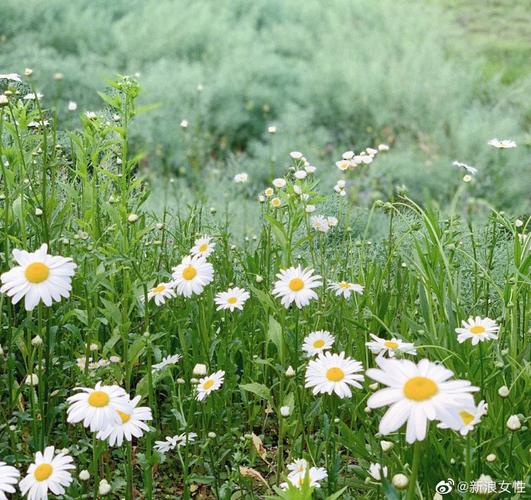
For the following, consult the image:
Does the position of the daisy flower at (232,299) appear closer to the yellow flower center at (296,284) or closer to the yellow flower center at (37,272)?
the yellow flower center at (296,284)

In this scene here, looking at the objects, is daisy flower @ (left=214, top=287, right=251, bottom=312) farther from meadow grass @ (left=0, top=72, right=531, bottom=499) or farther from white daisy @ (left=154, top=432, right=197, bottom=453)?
white daisy @ (left=154, top=432, right=197, bottom=453)

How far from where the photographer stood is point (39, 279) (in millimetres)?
1251

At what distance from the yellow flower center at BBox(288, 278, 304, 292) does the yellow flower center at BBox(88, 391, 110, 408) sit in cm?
46

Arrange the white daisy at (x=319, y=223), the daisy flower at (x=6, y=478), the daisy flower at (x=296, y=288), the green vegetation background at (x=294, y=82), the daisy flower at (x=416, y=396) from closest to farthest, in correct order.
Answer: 1. the daisy flower at (x=416, y=396)
2. the daisy flower at (x=6, y=478)
3. the daisy flower at (x=296, y=288)
4. the white daisy at (x=319, y=223)
5. the green vegetation background at (x=294, y=82)

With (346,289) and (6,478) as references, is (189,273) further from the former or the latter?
(6,478)

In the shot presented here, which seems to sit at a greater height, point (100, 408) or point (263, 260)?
point (263, 260)

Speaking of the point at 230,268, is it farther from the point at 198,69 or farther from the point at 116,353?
the point at 198,69

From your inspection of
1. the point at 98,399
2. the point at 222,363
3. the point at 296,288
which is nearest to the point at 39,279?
the point at 98,399

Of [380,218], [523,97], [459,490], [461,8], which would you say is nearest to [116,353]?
[459,490]

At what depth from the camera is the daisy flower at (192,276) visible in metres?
1.52

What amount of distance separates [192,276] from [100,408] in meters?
0.43

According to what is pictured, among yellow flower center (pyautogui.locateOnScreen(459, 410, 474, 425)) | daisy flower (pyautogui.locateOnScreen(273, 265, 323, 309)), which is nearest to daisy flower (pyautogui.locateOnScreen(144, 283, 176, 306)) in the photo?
daisy flower (pyautogui.locateOnScreen(273, 265, 323, 309))

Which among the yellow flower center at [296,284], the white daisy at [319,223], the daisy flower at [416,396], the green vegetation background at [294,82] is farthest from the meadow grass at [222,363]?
the green vegetation background at [294,82]

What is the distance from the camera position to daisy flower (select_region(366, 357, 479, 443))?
2.97 feet
